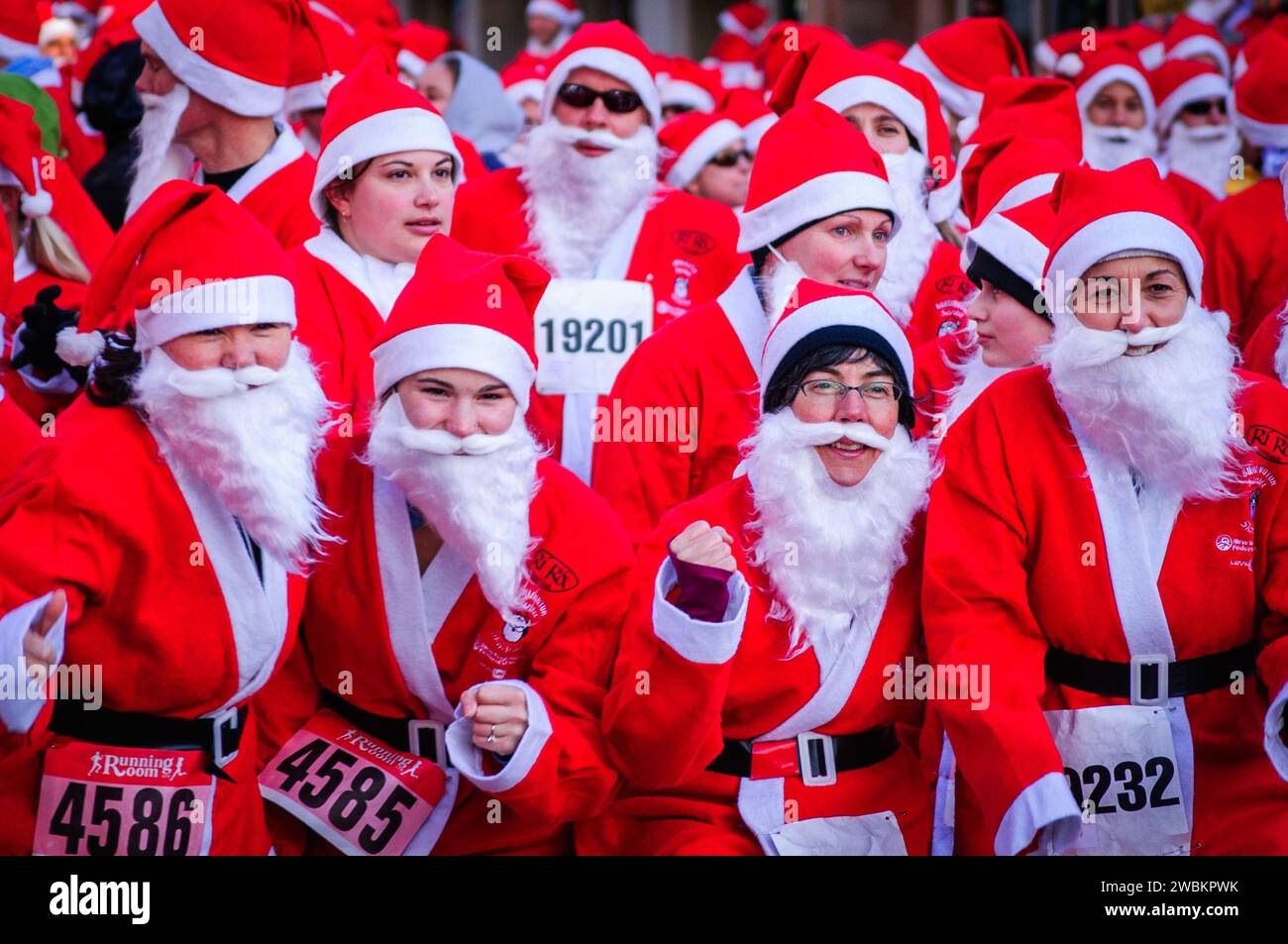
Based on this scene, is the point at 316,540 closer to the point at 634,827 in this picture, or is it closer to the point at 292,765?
the point at 292,765

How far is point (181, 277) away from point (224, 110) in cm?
184

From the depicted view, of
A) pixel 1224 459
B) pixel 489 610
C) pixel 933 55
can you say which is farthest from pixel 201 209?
pixel 933 55

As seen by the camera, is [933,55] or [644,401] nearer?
[644,401]

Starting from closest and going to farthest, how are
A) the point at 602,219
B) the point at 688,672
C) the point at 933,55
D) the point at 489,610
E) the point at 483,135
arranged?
the point at 688,672
the point at 489,610
the point at 602,219
the point at 933,55
the point at 483,135

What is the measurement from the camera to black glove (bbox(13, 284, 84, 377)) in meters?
4.39

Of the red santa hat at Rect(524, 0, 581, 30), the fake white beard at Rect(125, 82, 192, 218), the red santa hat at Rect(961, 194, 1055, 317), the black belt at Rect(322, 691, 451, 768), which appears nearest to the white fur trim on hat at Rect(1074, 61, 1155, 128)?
the red santa hat at Rect(961, 194, 1055, 317)

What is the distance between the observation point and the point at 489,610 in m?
3.84

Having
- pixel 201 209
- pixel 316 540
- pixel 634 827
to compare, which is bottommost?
pixel 634 827

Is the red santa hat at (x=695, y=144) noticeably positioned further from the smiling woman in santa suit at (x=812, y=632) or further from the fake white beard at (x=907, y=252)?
the smiling woman in santa suit at (x=812, y=632)

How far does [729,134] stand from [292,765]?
465cm

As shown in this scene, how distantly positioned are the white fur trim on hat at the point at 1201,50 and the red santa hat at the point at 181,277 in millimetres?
6959

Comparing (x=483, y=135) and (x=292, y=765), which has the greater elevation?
(x=483, y=135)

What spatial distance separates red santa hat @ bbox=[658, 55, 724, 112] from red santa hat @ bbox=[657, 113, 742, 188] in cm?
192

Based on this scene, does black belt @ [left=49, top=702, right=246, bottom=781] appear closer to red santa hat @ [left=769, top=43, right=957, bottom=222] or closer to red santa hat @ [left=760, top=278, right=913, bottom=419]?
red santa hat @ [left=760, top=278, right=913, bottom=419]
